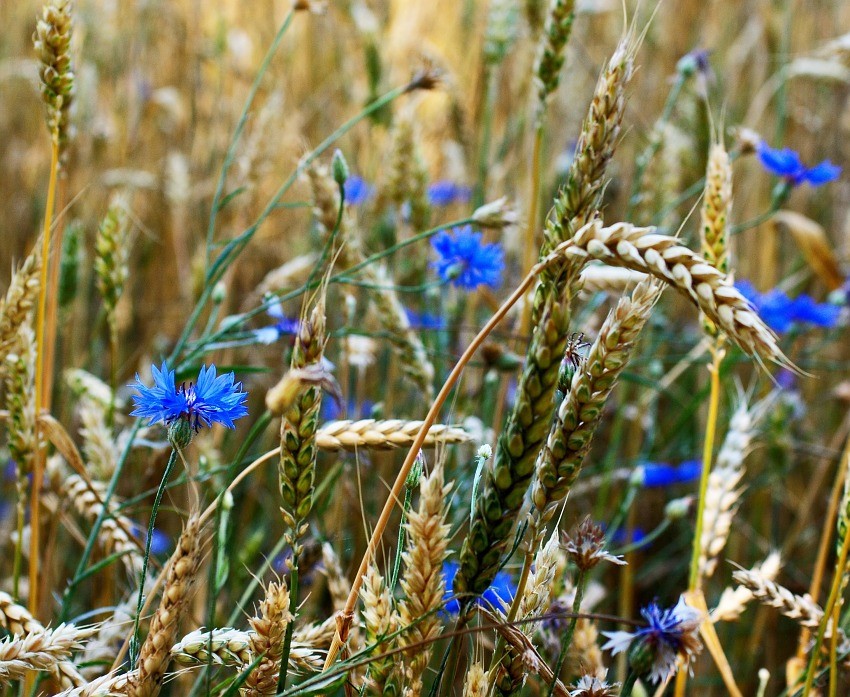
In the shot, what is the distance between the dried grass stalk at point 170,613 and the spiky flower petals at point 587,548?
0.34 meters

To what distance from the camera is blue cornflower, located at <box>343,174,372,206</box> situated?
6.24 ft

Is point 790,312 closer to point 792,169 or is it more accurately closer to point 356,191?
point 792,169

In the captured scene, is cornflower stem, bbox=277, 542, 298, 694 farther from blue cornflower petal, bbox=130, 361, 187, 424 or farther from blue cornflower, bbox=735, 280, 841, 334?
blue cornflower, bbox=735, 280, 841, 334

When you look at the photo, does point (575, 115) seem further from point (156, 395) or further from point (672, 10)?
point (156, 395)

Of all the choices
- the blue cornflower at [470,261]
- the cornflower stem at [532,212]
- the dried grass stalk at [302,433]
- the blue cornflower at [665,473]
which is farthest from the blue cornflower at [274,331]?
the blue cornflower at [665,473]

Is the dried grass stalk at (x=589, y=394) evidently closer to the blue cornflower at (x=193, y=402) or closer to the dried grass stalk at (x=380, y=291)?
the blue cornflower at (x=193, y=402)

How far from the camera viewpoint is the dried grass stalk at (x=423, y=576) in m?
0.67

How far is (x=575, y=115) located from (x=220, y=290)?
4.97ft

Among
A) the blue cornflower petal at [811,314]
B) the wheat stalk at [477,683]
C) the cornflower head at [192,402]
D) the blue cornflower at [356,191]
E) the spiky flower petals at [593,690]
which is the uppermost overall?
the blue cornflower at [356,191]

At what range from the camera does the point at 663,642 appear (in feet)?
2.37

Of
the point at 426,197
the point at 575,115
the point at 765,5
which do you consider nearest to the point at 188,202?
the point at 426,197

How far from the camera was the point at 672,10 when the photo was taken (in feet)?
10.1

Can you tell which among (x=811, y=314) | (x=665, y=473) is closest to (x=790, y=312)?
(x=811, y=314)

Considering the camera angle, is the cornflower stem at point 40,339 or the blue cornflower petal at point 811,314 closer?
the cornflower stem at point 40,339
